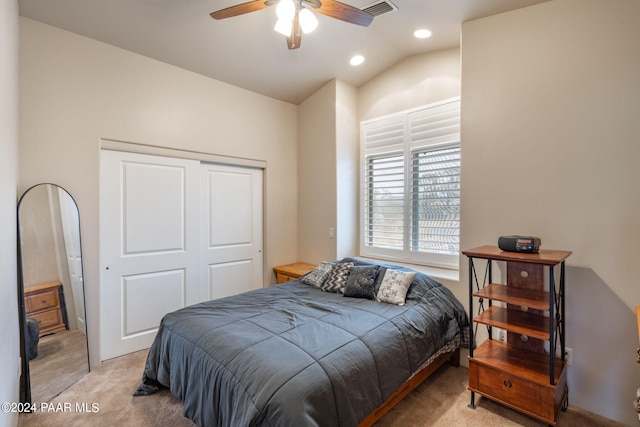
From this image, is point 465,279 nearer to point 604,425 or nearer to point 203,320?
point 604,425

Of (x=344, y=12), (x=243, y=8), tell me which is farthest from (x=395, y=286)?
(x=243, y=8)

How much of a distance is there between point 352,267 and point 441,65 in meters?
2.27

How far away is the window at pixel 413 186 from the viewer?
308 centimetres

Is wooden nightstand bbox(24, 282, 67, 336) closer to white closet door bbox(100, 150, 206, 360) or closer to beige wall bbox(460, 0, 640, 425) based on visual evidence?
white closet door bbox(100, 150, 206, 360)

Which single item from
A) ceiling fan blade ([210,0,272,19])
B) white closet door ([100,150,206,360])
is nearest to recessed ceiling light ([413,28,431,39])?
ceiling fan blade ([210,0,272,19])

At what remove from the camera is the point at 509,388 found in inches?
79.7

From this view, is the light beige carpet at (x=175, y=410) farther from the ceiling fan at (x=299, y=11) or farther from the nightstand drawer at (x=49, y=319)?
the ceiling fan at (x=299, y=11)

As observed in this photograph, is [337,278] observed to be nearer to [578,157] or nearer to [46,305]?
[578,157]

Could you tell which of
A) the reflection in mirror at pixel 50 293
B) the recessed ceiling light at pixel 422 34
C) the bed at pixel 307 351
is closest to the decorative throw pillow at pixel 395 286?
the bed at pixel 307 351

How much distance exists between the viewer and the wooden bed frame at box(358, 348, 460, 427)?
186cm

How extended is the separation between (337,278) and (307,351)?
1.27 metres

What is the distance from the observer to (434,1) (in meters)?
2.39

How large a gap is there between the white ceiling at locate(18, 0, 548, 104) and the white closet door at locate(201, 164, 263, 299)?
1103 millimetres

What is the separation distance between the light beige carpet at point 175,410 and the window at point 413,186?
123 cm
